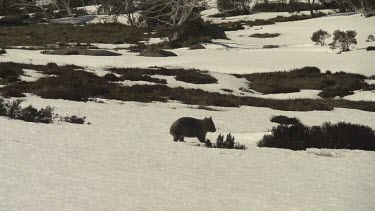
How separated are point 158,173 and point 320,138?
443cm

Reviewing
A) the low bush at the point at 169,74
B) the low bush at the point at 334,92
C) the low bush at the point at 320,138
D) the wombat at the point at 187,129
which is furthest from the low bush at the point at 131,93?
the low bush at the point at 320,138

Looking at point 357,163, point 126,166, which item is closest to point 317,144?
point 357,163

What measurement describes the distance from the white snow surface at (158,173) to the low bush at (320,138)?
490mm

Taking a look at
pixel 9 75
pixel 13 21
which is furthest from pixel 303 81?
pixel 13 21

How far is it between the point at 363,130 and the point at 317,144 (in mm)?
1189

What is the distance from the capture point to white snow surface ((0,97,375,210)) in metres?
4.54

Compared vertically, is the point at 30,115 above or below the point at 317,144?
above

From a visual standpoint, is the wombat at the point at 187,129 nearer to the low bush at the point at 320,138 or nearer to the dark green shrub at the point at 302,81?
the low bush at the point at 320,138

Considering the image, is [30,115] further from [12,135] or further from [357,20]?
[357,20]

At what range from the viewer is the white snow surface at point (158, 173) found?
4.54 metres

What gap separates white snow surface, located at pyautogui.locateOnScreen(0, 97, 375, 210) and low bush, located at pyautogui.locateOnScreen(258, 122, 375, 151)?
0.49 m

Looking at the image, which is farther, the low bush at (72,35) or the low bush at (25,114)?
the low bush at (72,35)

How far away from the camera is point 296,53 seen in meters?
40.1

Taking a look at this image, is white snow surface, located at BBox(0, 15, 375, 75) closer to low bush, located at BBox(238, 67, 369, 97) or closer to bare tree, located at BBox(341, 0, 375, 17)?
low bush, located at BBox(238, 67, 369, 97)
